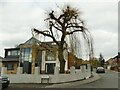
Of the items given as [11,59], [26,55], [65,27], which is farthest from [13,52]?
[65,27]

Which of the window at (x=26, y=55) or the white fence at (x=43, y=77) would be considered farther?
the window at (x=26, y=55)

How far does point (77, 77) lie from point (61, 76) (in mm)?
2621

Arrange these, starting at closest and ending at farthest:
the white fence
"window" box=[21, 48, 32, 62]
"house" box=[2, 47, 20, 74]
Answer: the white fence
"window" box=[21, 48, 32, 62]
"house" box=[2, 47, 20, 74]

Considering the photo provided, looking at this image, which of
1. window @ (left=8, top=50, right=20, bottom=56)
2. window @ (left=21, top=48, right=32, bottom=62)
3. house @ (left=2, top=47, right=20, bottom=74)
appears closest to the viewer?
window @ (left=21, top=48, right=32, bottom=62)

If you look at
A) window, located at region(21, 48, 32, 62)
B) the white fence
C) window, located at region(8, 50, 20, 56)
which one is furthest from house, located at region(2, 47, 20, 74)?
the white fence

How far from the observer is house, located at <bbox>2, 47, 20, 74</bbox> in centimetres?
5803

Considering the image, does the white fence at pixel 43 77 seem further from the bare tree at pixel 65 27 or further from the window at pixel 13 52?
the window at pixel 13 52

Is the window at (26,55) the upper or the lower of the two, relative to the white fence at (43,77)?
upper

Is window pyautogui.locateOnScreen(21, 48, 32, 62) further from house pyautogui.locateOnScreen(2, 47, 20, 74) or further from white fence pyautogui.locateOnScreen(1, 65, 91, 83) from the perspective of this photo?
white fence pyautogui.locateOnScreen(1, 65, 91, 83)

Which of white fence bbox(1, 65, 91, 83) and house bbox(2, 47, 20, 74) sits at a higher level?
house bbox(2, 47, 20, 74)

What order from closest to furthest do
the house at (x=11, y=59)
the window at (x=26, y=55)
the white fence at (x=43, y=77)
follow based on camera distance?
the white fence at (x=43, y=77) → the window at (x=26, y=55) → the house at (x=11, y=59)

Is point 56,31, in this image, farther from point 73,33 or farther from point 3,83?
point 3,83

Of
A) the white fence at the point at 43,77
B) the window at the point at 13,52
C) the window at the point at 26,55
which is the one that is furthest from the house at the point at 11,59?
the white fence at the point at 43,77

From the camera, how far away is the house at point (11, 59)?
58031mm
